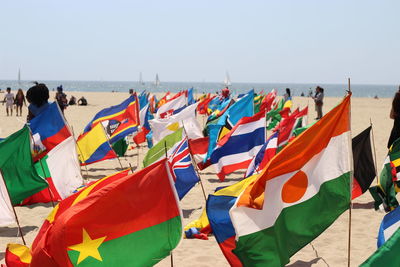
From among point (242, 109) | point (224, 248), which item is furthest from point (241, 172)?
point (224, 248)

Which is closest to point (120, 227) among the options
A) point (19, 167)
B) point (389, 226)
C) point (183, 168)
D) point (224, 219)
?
point (224, 219)

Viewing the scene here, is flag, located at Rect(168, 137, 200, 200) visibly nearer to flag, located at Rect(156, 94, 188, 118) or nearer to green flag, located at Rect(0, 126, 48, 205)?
green flag, located at Rect(0, 126, 48, 205)

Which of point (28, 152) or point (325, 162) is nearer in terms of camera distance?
point (325, 162)

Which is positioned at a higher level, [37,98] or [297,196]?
[37,98]

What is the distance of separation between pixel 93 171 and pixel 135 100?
1.76m

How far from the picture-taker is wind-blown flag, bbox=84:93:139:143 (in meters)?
13.1

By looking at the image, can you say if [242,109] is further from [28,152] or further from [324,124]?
[324,124]

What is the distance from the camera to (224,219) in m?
5.74

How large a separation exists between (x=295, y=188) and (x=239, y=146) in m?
4.73

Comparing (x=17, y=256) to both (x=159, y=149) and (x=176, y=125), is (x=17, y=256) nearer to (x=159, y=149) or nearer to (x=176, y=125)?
(x=159, y=149)

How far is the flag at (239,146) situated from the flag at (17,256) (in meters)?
4.45

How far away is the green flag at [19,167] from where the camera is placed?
774 cm

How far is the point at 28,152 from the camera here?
25.5ft

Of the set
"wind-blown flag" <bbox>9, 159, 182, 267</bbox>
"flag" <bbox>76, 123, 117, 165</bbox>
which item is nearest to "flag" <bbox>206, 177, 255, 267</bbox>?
"wind-blown flag" <bbox>9, 159, 182, 267</bbox>
